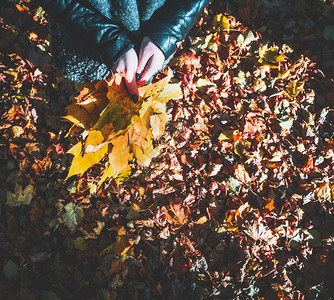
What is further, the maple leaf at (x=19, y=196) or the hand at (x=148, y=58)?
the maple leaf at (x=19, y=196)

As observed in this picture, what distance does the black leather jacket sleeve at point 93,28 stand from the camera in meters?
1.00

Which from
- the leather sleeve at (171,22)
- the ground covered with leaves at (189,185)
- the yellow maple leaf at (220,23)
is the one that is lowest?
the ground covered with leaves at (189,185)

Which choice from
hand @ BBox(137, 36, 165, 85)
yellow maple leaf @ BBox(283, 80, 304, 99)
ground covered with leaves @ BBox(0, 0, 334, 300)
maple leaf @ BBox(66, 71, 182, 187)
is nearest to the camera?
maple leaf @ BBox(66, 71, 182, 187)

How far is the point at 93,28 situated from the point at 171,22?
0.35 meters

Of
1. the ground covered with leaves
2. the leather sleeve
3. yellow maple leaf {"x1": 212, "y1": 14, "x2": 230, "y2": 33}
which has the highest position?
yellow maple leaf {"x1": 212, "y1": 14, "x2": 230, "y2": 33}

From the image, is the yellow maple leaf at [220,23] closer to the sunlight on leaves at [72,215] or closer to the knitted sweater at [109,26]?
the knitted sweater at [109,26]

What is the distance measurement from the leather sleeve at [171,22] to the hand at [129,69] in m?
0.15

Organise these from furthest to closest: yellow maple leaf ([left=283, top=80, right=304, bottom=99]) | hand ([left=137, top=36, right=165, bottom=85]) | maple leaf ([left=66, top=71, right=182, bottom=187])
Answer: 1. yellow maple leaf ([left=283, top=80, right=304, bottom=99])
2. hand ([left=137, top=36, right=165, bottom=85])
3. maple leaf ([left=66, top=71, right=182, bottom=187])

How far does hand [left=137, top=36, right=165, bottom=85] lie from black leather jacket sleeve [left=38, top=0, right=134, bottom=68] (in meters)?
0.07

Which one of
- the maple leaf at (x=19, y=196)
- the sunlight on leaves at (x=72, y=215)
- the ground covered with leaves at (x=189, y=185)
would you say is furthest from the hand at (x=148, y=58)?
the maple leaf at (x=19, y=196)

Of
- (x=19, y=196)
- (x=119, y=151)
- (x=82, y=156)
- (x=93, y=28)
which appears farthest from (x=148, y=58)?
(x=19, y=196)

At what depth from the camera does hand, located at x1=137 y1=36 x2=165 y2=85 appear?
1.07 m

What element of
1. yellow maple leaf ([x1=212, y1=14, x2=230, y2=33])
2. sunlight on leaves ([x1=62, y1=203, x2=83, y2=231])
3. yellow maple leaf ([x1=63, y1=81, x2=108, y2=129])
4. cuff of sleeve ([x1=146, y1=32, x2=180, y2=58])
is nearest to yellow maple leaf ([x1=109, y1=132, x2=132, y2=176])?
yellow maple leaf ([x1=63, y1=81, x2=108, y2=129])

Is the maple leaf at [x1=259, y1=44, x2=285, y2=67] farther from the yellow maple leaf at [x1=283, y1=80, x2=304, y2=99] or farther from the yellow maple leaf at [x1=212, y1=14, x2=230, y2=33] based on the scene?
the yellow maple leaf at [x1=212, y1=14, x2=230, y2=33]
